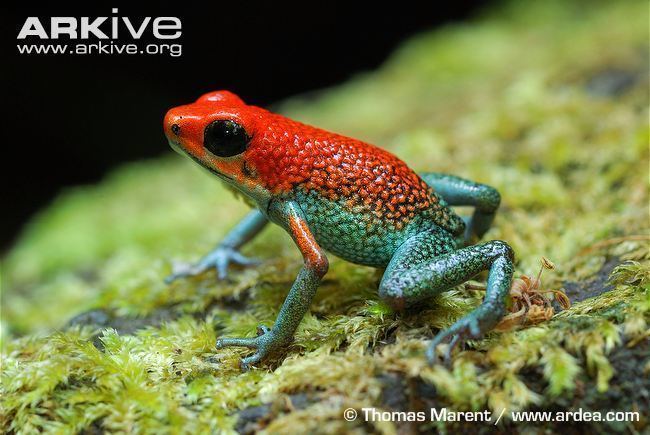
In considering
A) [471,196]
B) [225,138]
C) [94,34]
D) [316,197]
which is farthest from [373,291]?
[94,34]

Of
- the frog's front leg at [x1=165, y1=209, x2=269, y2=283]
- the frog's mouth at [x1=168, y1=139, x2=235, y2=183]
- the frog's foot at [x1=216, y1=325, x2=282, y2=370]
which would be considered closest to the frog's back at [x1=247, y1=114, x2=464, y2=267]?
the frog's mouth at [x1=168, y1=139, x2=235, y2=183]

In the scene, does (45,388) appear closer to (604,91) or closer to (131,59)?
(604,91)

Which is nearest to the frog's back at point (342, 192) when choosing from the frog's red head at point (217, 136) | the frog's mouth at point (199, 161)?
the frog's red head at point (217, 136)

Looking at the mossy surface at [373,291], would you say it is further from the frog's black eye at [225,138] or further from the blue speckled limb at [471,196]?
the frog's black eye at [225,138]

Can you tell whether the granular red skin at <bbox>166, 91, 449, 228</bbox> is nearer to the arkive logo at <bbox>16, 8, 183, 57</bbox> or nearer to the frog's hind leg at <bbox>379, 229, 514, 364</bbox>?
the frog's hind leg at <bbox>379, 229, 514, 364</bbox>

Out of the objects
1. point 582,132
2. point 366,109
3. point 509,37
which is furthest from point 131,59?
point 582,132

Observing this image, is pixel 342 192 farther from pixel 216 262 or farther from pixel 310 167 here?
pixel 216 262
